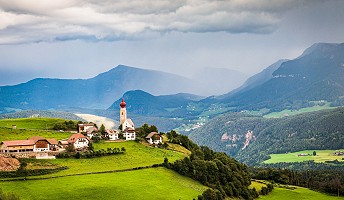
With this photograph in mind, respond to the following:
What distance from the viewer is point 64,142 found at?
118500 millimetres

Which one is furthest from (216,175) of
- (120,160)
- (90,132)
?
(90,132)

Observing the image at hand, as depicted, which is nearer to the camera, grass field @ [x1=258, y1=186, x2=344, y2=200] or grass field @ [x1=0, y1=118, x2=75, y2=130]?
grass field @ [x1=258, y1=186, x2=344, y2=200]

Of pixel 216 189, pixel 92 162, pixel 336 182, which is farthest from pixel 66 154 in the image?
pixel 336 182

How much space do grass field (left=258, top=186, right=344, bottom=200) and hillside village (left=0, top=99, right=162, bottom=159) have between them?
38.0m

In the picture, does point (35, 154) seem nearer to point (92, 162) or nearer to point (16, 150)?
point (16, 150)

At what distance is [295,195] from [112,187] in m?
59.2

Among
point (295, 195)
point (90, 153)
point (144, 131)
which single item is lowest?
point (295, 195)

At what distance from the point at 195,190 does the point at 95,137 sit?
39847 mm

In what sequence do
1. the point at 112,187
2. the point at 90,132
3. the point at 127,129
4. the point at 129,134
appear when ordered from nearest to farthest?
the point at 112,187
the point at 90,132
the point at 129,134
the point at 127,129

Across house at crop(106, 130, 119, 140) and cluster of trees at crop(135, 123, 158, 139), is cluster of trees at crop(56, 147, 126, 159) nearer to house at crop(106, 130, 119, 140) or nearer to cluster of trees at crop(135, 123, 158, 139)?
house at crop(106, 130, 119, 140)

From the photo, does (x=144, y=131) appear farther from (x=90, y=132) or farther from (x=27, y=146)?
(x=27, y=146)

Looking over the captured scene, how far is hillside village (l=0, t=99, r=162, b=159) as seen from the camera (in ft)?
353

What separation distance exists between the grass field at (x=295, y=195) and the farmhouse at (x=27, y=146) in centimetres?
5715

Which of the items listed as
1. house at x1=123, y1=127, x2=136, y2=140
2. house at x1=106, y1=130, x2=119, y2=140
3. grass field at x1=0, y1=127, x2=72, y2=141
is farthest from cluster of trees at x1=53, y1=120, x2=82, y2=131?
house at x1=123, y1=127, x2=136, y2=140
